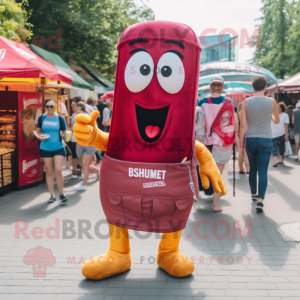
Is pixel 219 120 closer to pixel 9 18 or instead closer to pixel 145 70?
pixel 145 70

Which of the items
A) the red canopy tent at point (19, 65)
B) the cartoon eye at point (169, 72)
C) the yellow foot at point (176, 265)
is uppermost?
the red canopy tent at point (19, 65)

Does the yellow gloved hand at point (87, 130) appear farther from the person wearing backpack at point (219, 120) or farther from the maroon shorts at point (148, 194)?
the person wearing backpack at point (219, 120)

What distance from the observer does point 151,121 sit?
10.4ft

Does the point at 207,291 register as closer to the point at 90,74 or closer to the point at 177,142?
the point at 177,142

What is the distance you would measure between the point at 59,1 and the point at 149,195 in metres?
16.4

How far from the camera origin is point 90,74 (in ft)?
68.0

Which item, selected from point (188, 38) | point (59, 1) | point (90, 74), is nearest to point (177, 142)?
point (188, 38)

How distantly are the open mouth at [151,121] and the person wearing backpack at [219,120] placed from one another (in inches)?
92.1

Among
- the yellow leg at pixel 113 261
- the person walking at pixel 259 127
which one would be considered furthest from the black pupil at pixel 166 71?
the person walking at pixel 259 127

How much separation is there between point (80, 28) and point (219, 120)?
1367cm

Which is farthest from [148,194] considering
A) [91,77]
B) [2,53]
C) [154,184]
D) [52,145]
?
[91,77]

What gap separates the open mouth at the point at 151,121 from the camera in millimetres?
3158

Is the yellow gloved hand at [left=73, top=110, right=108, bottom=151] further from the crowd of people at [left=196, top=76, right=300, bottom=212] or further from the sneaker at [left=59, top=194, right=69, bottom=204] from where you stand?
the sneaker at [left=59, top=194, right=69, bottom=204]

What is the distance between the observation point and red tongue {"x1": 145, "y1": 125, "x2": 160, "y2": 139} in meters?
3.15
